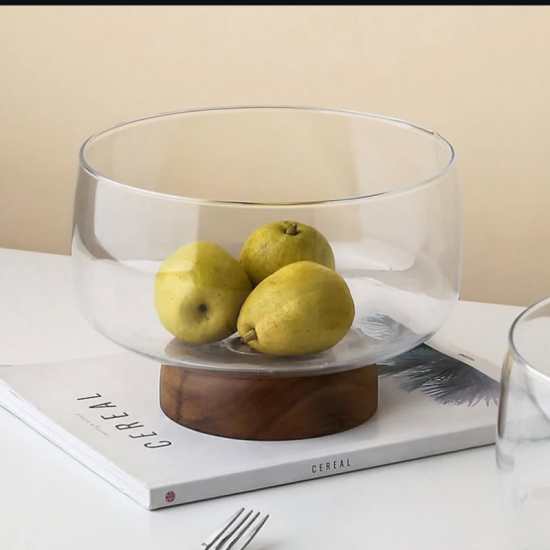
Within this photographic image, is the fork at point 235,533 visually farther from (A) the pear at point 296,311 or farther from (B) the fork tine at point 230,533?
(A) the pear at point 296,311

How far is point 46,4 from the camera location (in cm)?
198

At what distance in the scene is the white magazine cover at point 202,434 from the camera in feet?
2.47

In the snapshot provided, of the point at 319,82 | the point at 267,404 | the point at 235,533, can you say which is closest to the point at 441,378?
the point at 267,404

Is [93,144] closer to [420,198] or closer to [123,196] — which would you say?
[123,196]

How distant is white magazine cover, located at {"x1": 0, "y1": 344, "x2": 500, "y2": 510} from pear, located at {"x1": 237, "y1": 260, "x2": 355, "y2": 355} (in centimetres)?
8

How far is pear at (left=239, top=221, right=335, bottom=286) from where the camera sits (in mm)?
783

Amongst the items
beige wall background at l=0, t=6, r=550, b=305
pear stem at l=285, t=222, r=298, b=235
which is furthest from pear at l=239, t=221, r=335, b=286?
beige wall background at l=0, t=6, r=550, b=305

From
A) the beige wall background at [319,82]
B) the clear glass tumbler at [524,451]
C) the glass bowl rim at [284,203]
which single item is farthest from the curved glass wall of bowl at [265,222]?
the beige wall background at [319,82]

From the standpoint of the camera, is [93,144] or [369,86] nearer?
[93,144]

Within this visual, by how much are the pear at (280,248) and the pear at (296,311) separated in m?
0.01

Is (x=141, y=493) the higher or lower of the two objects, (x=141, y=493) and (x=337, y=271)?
the lower

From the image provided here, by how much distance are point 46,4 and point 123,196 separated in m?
1.32

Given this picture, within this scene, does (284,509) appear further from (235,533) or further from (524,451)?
(524,451)

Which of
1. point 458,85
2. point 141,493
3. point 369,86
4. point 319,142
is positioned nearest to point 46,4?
point 369,86
